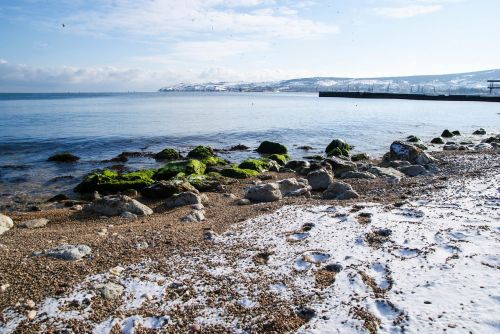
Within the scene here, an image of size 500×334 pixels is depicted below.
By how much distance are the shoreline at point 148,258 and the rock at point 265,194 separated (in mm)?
324

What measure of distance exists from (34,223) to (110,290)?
18.5 ft

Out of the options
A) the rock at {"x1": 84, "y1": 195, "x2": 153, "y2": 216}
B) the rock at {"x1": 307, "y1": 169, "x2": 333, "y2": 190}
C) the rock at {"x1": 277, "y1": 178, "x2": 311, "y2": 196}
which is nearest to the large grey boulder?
the rock at {"x1": 84, "y1": 195, "x2": 153, "y2": 216}

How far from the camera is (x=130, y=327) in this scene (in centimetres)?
522

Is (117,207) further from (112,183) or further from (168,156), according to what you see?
(168,156)

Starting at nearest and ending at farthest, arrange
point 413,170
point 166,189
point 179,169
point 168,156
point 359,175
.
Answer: point 166,189, point 359,175, point 413,170, point 179,169, point 168,156

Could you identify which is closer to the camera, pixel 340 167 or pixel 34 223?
pixel 34 223

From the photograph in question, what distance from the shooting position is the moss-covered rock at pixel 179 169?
701 inches

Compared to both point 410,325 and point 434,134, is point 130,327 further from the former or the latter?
point 434,134

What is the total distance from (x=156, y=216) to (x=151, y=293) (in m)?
4.86

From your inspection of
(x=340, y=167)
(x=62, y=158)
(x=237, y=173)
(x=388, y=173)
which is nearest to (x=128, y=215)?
(x=237, y=173)

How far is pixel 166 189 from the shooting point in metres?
13.4

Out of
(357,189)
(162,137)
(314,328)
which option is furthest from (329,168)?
(162,137)

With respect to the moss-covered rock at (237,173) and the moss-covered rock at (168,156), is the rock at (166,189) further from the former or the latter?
the moss-covered rock at (168,156)

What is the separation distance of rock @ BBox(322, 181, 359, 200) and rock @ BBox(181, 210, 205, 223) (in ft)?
12.9
